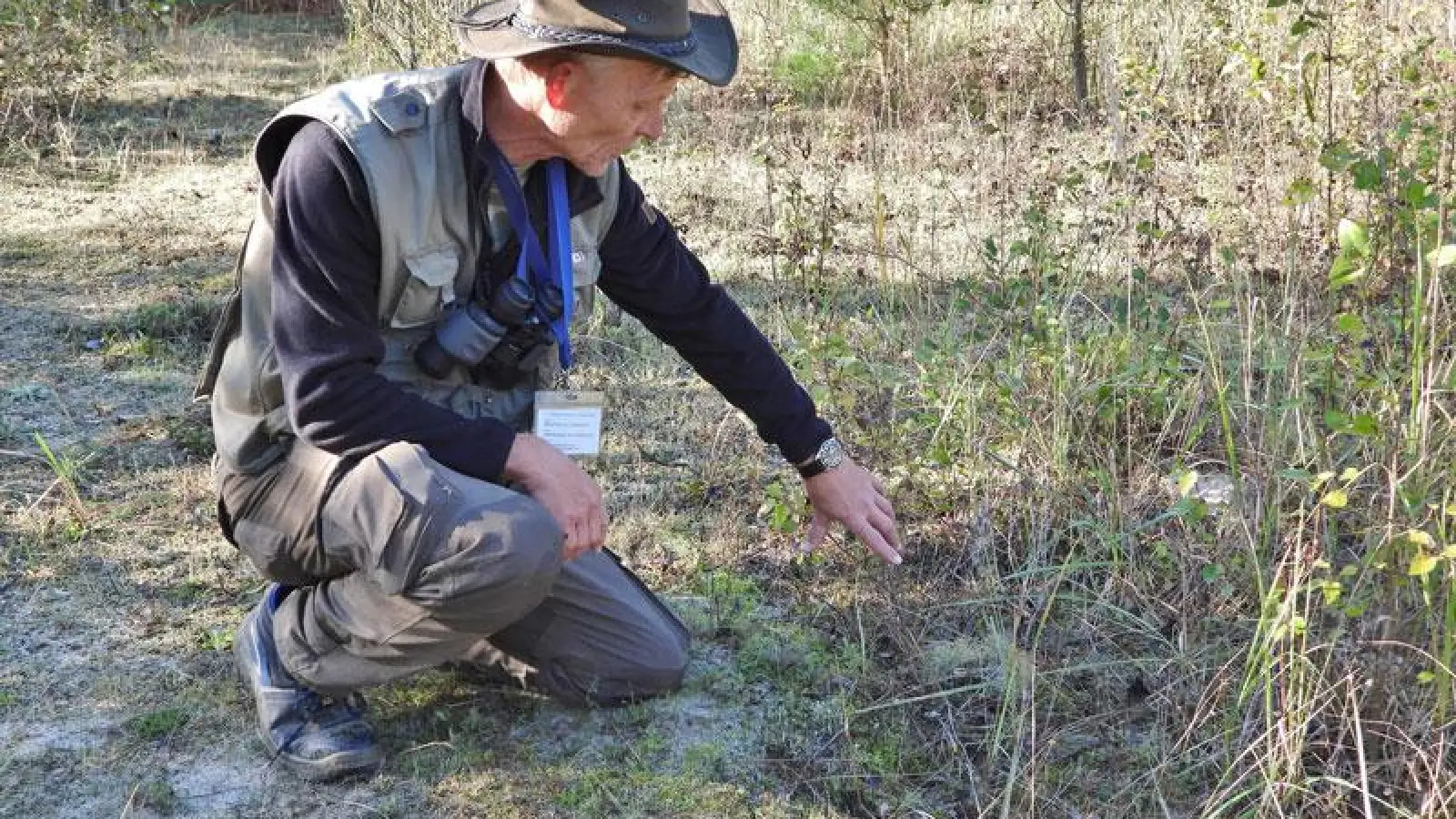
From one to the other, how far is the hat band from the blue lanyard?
0.90 feet

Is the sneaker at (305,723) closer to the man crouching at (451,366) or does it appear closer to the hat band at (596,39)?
the man crouching at (451,366)

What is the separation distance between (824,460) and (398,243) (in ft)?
3.34

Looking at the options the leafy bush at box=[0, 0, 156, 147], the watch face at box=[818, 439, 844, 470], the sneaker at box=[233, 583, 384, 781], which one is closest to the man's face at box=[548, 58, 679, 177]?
the watch face at box=[818, 439, 844, 470]

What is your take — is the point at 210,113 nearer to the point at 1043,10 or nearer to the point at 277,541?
the point at 1043,10

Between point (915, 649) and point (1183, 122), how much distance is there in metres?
3.38

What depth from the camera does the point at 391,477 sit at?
3.00 m

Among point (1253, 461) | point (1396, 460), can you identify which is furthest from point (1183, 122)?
point (1396, 460)

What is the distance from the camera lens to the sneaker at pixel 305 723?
321cm

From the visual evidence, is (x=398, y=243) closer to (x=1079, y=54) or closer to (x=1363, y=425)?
(x=1363, y=425)

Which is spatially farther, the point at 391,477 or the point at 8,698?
the point at 8,698

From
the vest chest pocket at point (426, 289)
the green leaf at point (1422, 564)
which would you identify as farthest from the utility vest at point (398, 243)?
the green leaf at point (1422, 564)

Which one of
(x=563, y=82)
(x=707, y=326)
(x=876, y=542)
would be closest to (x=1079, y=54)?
(x=707, y=326)

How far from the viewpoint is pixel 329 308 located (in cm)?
295

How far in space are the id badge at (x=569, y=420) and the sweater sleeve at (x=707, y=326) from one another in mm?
296
